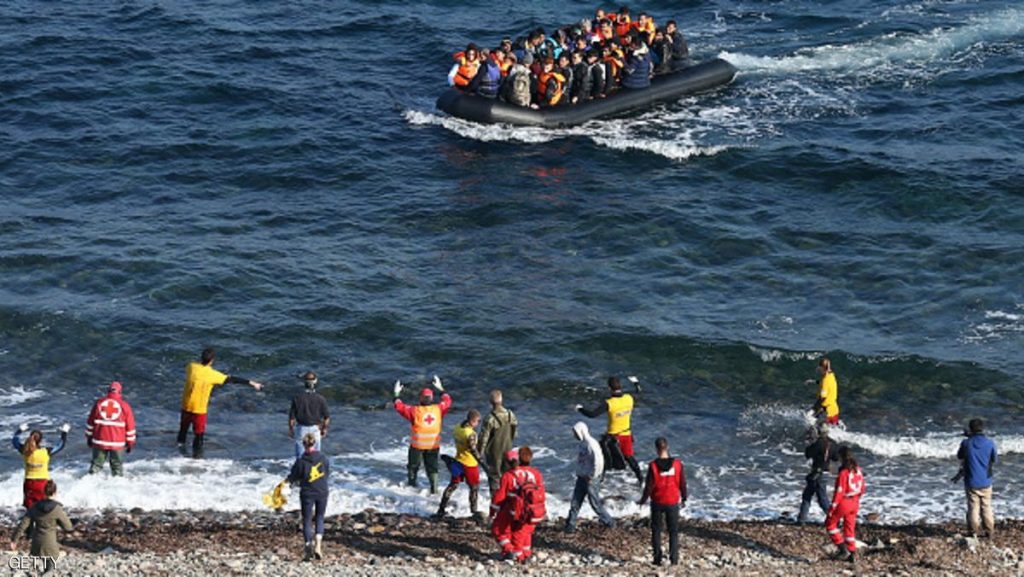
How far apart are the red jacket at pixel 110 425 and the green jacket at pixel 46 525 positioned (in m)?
3.27

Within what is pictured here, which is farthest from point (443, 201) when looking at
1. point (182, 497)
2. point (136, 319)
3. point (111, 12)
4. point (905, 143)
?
point (111, 12)

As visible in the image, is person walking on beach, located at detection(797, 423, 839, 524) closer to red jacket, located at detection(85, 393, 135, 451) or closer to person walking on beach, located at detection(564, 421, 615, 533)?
person walking on beach, located at detection(564, 421, 615, 533)

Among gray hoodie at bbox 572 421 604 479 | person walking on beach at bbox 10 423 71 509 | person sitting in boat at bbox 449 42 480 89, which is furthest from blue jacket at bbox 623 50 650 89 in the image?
person walking on beach at bbox 10 423 71 509

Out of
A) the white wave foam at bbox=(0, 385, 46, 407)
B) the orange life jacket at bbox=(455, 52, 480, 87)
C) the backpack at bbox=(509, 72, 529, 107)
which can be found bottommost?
the white wave foam at bbox=(0, 385, 46, 407)

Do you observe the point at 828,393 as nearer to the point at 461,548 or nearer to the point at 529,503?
Answer: the point at 529,503

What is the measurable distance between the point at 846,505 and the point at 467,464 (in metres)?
4.25

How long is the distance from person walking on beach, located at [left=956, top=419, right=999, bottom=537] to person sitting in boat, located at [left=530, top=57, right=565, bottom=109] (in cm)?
1677

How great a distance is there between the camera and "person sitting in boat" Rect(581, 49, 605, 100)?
1320 inches

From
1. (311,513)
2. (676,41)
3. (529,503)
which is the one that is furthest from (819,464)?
(676,41)

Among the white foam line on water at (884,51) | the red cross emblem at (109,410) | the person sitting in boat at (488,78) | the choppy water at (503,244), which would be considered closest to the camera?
the red cross emblem at (109,410)

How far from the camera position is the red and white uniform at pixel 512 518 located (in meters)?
16.6

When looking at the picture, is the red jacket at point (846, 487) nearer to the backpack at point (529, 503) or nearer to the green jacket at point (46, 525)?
the backpack at point (529, 503)

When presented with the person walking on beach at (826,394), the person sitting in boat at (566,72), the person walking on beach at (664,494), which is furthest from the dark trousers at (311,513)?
the person sitting in boat at (566,72)

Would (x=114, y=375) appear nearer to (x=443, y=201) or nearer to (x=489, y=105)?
(x=443, y=201)
